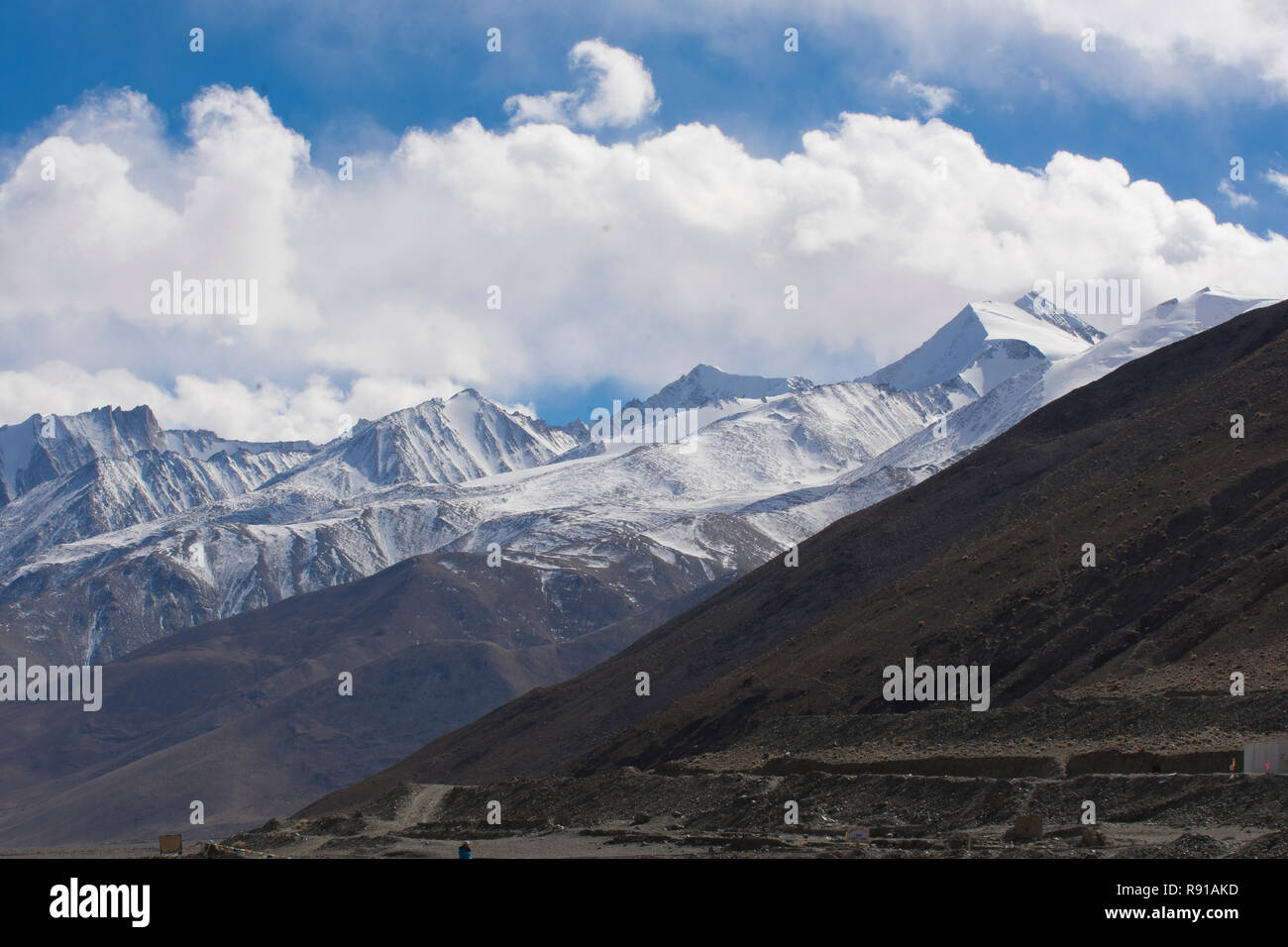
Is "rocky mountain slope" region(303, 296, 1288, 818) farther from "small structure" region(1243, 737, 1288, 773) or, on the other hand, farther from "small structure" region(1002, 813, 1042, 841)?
"small structure" region(1002, 813, 1042, 841)

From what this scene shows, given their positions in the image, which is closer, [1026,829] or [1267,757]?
[1026,829]

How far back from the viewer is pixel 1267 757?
1831 inches

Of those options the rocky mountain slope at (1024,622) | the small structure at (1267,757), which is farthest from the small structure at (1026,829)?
the rocky mountain slope at (1024,622)

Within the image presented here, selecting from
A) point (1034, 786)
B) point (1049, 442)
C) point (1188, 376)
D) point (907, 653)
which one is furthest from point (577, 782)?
point (1188, 376)

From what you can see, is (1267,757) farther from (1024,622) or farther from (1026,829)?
(1024,622)

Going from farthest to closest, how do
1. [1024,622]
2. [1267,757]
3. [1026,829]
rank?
1. [1024,622]
2. [1267,757]
3. [1026,829]

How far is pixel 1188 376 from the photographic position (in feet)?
417

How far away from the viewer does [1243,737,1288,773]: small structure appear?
4619 cm

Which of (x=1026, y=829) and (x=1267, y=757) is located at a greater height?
(x=1267, y=757)

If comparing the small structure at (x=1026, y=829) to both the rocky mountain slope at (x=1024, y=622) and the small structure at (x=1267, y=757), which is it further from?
the rocky mountain slope at (x=1024, y=622)

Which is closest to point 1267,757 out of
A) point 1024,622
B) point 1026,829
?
point 1026,829

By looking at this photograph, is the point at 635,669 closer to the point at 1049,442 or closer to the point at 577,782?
the point at 1049,442

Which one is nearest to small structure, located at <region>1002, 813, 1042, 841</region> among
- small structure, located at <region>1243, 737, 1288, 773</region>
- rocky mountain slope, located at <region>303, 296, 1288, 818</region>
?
small structure, located at <region>1243, 737, 1288, 773</region>

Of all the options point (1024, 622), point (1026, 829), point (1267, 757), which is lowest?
point (1026, 829)
